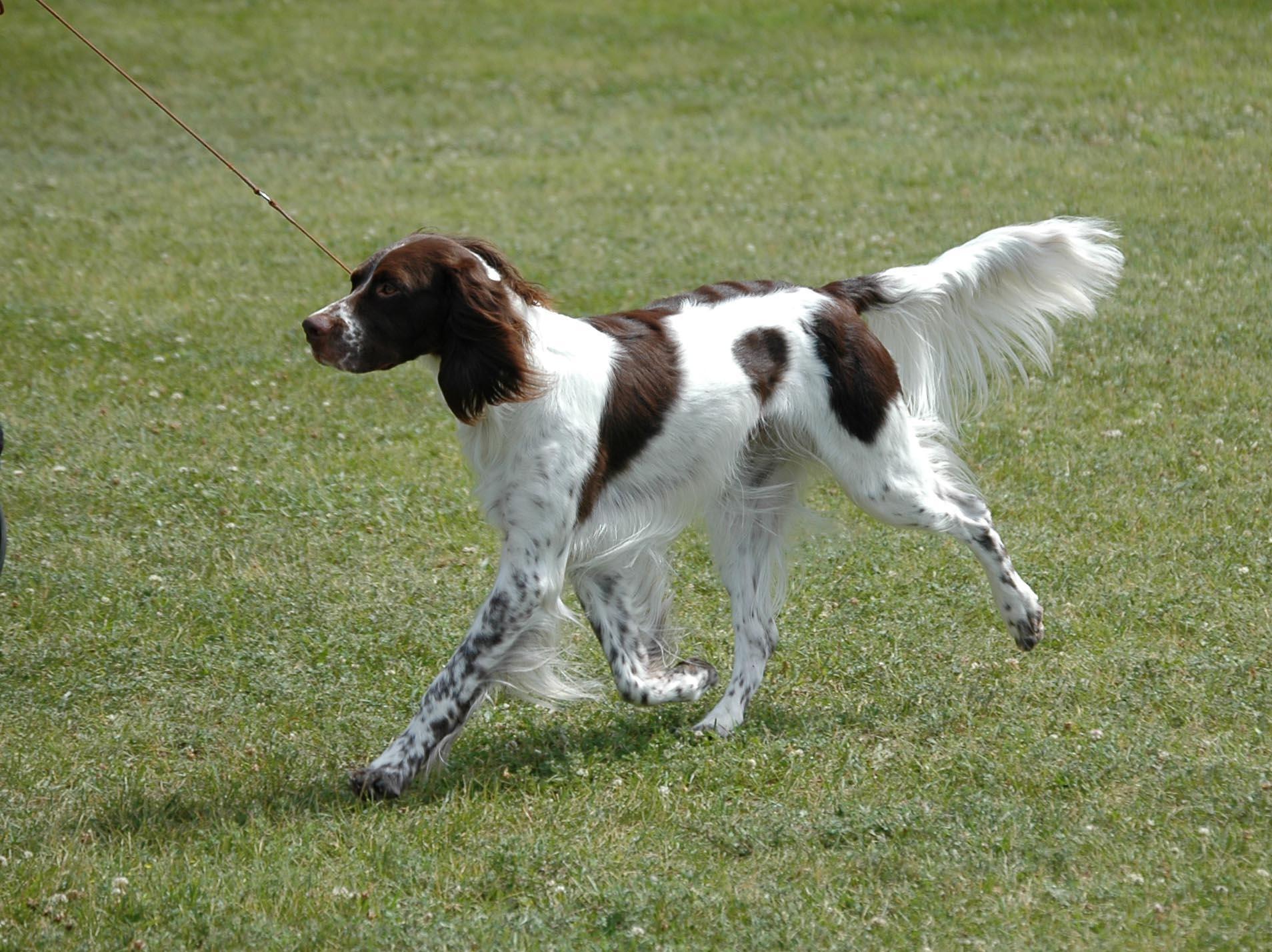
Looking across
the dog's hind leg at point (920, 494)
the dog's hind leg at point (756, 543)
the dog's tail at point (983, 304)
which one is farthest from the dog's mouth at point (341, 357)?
the dog's tail at point (983, 304)

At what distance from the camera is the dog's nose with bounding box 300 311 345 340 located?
14.7 feet

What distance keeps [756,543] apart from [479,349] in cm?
137

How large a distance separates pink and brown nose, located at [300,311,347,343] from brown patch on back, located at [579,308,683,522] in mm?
828

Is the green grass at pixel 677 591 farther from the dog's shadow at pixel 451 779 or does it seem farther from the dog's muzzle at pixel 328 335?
the dog's muzzle at pixel 328 335

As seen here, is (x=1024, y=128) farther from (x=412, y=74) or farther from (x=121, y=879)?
(x=121, y=879)

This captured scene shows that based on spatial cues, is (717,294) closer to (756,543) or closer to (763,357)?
(763,357)

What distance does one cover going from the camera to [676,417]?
4941mm

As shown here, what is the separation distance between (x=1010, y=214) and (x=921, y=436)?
21.1ft

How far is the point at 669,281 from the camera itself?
1055 centimetres

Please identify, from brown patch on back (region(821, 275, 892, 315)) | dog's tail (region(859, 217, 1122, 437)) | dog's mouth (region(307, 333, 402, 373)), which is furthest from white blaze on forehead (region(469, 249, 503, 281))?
dog's tail (region(859, 217, 1122, 437))

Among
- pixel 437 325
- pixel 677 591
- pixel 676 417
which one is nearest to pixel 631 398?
pixel 676 417

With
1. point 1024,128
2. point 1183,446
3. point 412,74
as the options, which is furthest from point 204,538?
point 412,74

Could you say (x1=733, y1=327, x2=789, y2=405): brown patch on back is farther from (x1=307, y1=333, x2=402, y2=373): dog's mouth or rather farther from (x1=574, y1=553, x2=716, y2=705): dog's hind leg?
(x1=307, y1=333, x2=402, y2=373): dog's mouth

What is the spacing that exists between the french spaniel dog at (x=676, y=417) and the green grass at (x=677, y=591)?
0.30 meters
